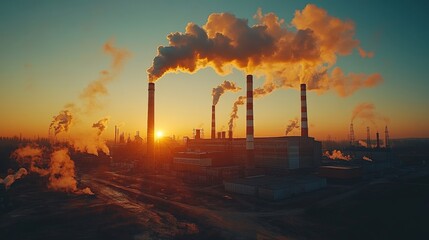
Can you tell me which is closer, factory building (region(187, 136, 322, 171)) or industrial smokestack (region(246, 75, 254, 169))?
industrial smokestack (region(246, 75, 254, 169))

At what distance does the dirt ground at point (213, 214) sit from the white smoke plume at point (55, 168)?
2.96 m

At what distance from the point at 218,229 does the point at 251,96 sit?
100 feet

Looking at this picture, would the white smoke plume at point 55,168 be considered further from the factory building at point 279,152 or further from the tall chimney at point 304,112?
the tall chimney at point 304,112

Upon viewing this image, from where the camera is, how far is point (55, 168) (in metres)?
58.8

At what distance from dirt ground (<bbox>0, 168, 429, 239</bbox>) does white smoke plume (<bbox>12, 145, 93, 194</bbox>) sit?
9.72 feet

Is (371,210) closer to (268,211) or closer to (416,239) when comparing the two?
(416,239)

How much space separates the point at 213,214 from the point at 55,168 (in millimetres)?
43838

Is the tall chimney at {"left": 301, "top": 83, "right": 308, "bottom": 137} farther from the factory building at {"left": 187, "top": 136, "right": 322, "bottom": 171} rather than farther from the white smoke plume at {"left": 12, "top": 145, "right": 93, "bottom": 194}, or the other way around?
the white smoke plume at {"left": 12, "top": 145, "right": 93, "bottom": 194}

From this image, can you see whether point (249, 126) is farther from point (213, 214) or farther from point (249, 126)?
point (213, 214)

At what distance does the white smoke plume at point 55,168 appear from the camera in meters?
44.6

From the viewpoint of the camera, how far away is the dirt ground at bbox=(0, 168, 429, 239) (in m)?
23.3

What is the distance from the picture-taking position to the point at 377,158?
70.2 metres

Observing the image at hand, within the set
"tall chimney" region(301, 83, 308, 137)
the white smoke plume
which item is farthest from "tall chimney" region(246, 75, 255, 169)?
the white smoke plume

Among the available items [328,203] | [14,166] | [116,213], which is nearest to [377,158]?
[328,203]
